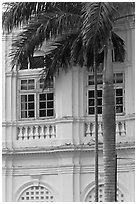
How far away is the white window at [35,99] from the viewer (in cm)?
2248

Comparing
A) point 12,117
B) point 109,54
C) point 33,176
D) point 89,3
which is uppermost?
point 89,3

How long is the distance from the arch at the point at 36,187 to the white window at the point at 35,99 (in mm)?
2181

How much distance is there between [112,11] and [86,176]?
7370 millimetres

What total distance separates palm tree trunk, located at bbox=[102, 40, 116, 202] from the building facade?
4.13m

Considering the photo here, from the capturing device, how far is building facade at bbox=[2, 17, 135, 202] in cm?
2148

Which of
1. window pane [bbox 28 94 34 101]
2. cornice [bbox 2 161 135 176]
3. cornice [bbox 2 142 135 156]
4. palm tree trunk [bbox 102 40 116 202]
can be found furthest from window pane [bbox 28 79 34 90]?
palm tree trunk [bbox 102 40 116 202]

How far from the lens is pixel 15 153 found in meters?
22.1

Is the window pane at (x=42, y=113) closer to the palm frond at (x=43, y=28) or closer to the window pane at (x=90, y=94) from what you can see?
the window pane at (x=90, y=94)

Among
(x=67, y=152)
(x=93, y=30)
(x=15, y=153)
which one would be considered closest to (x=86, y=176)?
(x=67, y=152)

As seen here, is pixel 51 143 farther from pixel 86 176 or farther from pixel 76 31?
pixel 76 31

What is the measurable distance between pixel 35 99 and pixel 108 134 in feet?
19.8

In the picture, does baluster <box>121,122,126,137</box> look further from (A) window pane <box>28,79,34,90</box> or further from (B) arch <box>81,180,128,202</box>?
(A) window pane <box>28,79,34,90</box>

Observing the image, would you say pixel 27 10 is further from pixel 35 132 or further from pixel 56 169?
pixel 56 169

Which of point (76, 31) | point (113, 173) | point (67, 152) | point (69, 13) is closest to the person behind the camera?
point (113, 173)
